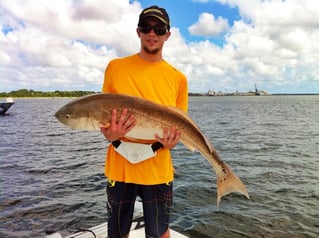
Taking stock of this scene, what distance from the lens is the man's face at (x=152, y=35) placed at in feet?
11.8

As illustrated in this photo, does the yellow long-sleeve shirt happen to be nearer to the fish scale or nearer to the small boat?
the fish scale

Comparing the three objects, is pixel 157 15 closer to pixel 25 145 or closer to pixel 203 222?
pixel 203 222

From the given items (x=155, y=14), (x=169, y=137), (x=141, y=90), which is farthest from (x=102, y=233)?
(x=155, y=14)

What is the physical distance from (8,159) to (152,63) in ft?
58.9

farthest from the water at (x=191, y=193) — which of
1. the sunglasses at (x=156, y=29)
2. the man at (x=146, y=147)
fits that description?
the sunglasses at (x=156, y=29)

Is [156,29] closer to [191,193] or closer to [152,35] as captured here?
[152,35]

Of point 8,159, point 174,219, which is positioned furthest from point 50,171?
point 174,219

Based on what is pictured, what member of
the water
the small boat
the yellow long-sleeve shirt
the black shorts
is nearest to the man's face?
the yellow long-sleeve shirt

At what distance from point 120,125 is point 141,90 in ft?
1.75

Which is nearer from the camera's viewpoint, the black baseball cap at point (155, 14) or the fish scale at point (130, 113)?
the fish scale at point (130, 113)

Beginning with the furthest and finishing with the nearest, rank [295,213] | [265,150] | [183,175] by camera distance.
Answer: [265,150], [183,175], [295,213]

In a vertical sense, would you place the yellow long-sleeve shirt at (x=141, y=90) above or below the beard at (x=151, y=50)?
below

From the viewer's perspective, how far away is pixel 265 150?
20.9 meters

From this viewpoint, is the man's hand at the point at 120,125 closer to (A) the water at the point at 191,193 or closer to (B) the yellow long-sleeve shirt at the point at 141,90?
(B) the yellow long-sleeve shirt at the point at 141,90
